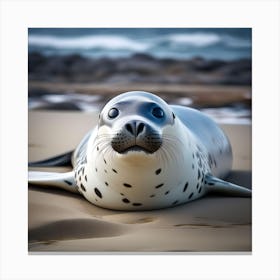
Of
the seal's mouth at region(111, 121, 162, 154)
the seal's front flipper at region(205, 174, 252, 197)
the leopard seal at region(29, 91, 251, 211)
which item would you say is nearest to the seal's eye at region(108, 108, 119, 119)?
the leopard seal at region(29, 91, 251, 211)

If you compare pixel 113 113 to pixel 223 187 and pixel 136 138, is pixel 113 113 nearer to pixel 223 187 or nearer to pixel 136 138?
pixel 136 138

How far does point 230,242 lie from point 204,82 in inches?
44.2

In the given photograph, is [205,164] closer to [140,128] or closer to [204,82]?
[204,82]

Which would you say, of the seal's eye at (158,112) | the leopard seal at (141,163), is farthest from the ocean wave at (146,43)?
the seal's eye at (158,112)

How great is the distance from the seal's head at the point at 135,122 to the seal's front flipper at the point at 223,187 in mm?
640

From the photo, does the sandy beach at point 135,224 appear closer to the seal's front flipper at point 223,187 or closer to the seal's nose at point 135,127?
the seal's front flipper at point 223,187

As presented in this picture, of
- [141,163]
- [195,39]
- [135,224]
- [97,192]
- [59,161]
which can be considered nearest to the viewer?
[141,163]

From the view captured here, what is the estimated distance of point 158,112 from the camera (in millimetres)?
5520

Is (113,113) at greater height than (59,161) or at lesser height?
lesser

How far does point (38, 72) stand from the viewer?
19.8ft

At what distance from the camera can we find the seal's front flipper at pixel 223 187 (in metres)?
5.99

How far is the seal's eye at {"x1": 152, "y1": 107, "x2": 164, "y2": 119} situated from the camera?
18.1ft

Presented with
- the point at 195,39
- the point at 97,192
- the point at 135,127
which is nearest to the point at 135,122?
the point at 135,127

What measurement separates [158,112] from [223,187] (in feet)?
2.73
